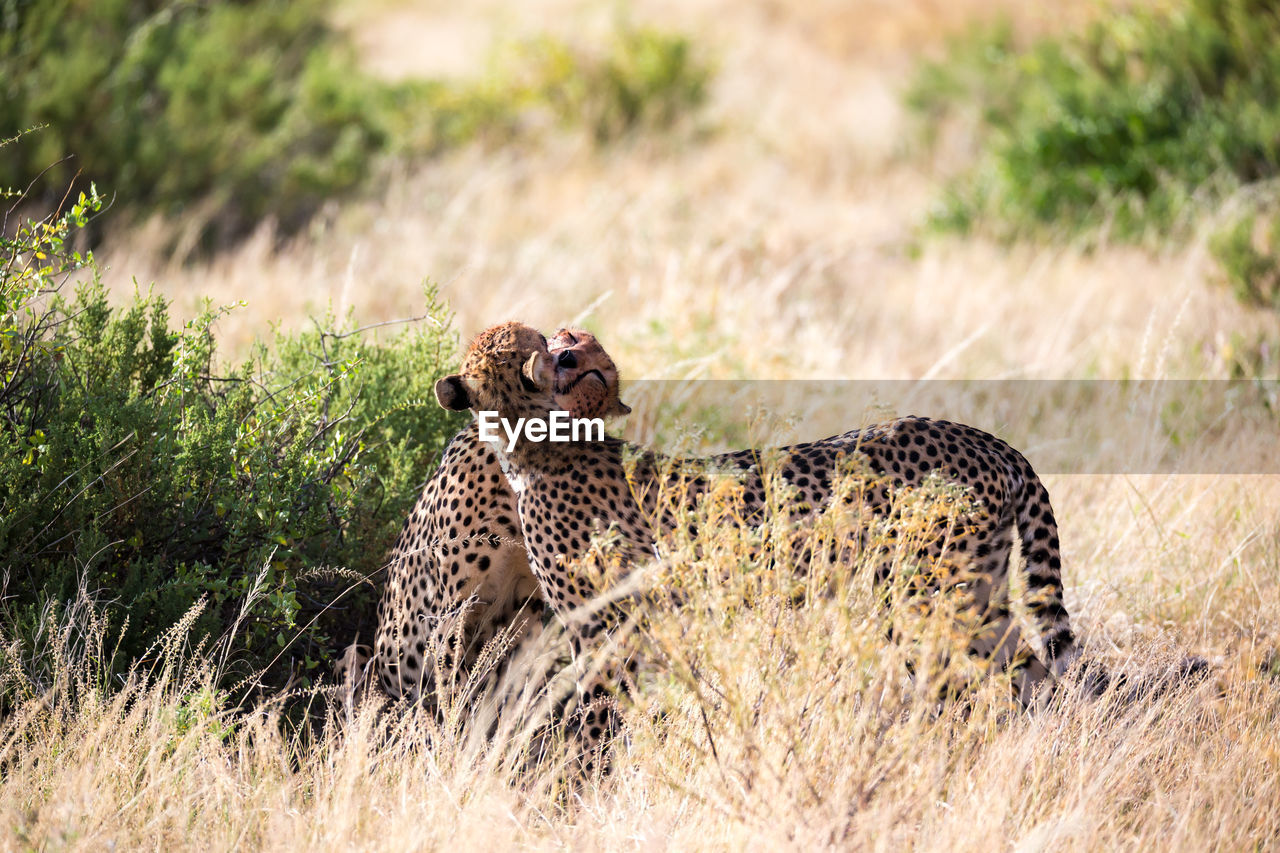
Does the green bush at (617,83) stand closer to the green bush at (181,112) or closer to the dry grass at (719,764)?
the green bush at (181,112)

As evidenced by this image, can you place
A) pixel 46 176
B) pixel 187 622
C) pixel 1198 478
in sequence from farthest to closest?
1. pixel 46 176
2. pixel 1198 478
3. pixel 187 622

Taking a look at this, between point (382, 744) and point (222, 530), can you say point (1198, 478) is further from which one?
point (222, 530)

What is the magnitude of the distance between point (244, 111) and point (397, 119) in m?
1.89

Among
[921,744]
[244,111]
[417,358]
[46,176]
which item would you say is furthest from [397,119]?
[921,744]

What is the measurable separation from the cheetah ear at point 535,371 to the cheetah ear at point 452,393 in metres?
0.16

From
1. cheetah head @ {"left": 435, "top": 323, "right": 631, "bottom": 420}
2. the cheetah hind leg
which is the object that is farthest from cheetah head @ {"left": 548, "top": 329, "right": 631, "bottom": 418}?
the cheetah hind leg

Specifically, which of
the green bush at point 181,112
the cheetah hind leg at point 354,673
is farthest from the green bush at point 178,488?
the green bush at point 181,112

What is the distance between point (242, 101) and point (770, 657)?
7.57 m

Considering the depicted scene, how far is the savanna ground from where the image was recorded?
2.50m

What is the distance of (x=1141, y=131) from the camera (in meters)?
8.99

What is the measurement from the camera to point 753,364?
17.1 feet

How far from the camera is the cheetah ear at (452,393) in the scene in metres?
3.01

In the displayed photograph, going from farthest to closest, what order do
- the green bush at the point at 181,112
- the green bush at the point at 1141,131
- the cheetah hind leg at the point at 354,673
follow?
the green bush at the point at 1141,131, the green bush at the point at 181,112, the cheetah hind leg at the point at 354,673

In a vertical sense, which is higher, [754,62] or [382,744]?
[754,62]
